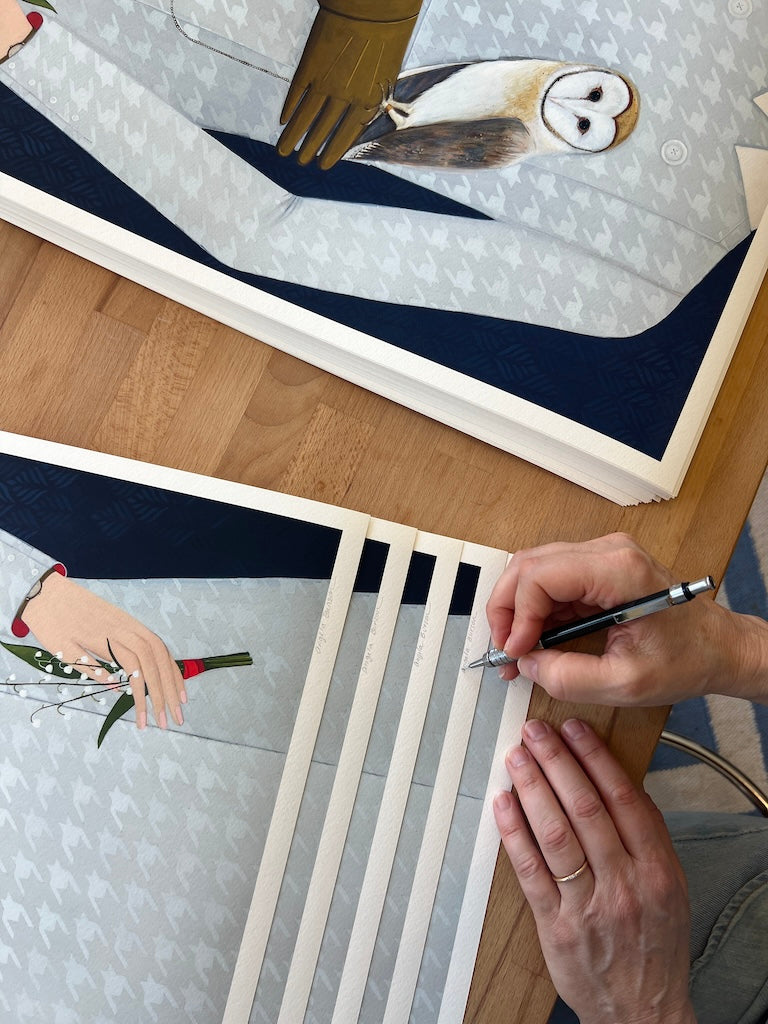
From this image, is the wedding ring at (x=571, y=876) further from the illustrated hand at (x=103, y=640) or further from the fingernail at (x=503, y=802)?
the illustrated hand at (x=103, y=640)

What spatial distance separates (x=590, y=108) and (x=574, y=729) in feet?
1.47

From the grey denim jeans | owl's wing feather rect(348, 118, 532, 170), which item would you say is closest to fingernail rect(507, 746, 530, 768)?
the grey denim jeans

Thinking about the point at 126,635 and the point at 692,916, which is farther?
the point at 692,916

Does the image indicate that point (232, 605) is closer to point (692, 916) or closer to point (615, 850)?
point (615, 850)

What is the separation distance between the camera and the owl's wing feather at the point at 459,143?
1.94 ft

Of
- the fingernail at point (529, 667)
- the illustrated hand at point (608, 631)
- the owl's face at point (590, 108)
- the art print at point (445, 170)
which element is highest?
the owl's face at point (590, 108)

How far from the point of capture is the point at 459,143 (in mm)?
592

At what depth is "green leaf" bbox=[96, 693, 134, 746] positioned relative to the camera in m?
0.56

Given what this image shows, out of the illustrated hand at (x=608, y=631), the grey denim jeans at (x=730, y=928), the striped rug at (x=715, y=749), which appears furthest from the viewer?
the striped rug at (x=715, y=749)

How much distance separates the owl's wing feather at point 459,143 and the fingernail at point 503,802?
1.48 ft

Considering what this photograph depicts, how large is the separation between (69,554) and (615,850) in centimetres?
44

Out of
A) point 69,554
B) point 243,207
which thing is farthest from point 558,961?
point 243,207

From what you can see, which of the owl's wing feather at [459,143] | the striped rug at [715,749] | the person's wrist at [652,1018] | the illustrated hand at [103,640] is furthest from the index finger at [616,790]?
the striped rug at [715,749]

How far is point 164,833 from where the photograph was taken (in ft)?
1.86
